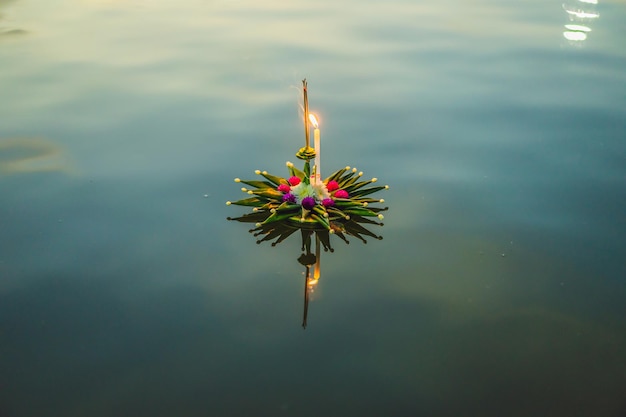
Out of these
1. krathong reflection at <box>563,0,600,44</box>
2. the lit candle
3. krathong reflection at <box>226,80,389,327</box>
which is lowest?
krathong reflection at <box>226,80,389,327</box>

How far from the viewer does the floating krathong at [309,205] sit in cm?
1034

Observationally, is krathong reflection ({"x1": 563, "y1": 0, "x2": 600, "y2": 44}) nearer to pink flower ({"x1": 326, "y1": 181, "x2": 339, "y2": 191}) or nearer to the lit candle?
pink flower ({"x1": 326, "y1": 181, "x2": 339, "y2": 191})

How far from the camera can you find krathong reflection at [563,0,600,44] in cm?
1873

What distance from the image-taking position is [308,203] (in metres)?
10.4

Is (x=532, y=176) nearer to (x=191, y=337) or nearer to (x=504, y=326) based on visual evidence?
(x=504, y=326)

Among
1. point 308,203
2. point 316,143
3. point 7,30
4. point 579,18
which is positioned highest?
point 579,18

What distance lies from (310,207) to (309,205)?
5 cm

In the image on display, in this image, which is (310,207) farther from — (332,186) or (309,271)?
(309,271)

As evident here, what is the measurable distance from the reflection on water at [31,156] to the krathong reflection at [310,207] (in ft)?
11.4

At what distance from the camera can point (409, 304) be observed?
28.6 feet

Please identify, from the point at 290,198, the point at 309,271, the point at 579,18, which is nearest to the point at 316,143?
the point at 290,198

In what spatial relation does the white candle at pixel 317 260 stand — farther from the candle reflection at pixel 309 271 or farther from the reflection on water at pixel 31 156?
the reflection on water at pixel 31 156

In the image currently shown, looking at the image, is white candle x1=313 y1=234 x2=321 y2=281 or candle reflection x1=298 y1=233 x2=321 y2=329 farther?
white candle x1=313 y1=234 x2=321 y2=281

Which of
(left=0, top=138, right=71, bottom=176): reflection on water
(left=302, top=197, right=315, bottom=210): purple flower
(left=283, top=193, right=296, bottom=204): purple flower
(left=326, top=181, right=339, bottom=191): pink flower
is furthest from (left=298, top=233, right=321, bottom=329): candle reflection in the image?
(left=0, top=138, right=71, bottom=176): reflection on water
